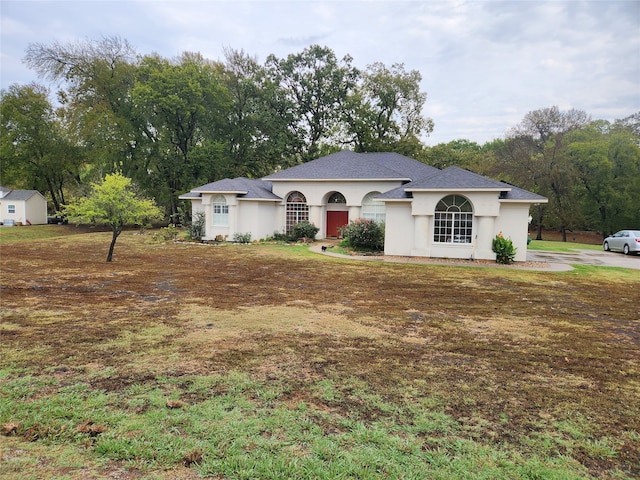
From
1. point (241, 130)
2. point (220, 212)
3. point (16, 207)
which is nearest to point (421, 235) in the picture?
point (220, 212)

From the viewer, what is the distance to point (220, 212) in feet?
80.2

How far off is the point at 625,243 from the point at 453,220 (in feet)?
40.0

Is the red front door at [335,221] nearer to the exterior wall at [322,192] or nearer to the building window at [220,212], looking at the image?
the exterior wall at [322,192]

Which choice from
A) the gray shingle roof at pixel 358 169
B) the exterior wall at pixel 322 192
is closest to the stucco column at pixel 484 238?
the gray shingle roof at pixel 358 169

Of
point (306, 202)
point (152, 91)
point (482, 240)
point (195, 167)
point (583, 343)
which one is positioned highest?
point (152, 91)

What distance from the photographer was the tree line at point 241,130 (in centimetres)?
3466

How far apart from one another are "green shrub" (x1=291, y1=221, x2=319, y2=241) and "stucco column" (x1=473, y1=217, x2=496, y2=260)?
10.6 metres

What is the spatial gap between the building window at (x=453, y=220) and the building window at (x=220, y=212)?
43.5 ft

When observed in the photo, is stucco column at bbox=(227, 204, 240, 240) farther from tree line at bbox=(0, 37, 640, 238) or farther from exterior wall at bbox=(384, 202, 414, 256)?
tree line at bbox=(0, 37, 640, 238)

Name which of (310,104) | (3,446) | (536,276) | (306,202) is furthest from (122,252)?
(310,104)

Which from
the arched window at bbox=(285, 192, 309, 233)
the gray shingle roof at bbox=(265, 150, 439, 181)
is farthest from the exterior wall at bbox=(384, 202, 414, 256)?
the arched window at bbox=(285, 192, 309, 233)

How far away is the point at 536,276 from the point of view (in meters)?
13.5

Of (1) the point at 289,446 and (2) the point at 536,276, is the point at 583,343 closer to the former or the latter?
(1) the point at 289,446

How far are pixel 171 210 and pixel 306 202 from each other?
19.1 metres
